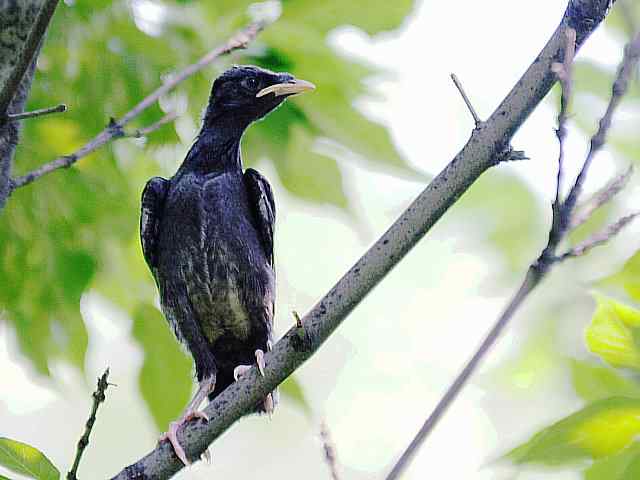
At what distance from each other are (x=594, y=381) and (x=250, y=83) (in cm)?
242

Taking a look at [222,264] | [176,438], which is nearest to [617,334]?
[176,438]

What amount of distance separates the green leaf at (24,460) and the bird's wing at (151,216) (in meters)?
2.02

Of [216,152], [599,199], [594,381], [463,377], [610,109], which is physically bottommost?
[594,381]

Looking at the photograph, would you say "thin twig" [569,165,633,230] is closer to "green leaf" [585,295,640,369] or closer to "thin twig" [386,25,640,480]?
"thin twig" [386,25,640,480]

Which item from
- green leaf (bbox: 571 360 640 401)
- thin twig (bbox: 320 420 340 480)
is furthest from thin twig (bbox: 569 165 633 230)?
thin twig (bbox: 320 420 340 480)

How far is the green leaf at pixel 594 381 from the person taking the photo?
9.49 feet

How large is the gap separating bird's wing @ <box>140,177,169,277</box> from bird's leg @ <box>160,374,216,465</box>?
57 cm

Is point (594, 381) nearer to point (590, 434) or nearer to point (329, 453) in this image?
point (590, 434)

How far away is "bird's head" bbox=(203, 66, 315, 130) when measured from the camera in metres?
4.36

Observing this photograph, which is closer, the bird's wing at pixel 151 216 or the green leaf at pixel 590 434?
the green leaf at pixel 590 434

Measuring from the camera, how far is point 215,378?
4.46m

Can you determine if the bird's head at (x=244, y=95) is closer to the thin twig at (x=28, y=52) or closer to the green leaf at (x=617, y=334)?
the thin twig at (x=28, y=52)

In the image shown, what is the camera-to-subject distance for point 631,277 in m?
2.44

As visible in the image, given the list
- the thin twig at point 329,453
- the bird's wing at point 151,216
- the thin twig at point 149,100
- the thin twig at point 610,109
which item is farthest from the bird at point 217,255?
the thin twig at point 610,109
